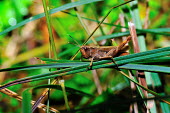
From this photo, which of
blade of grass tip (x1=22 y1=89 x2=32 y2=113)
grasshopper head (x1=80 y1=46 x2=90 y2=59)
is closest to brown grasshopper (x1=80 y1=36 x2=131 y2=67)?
grasshopper head (x1=80 y1=46 x2=90 y2=59)

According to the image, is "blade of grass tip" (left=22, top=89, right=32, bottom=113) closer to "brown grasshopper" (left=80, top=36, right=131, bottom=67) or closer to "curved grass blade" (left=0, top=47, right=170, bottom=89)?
"curved grass blade" (left=0, top=47, right=170, bottom=89)

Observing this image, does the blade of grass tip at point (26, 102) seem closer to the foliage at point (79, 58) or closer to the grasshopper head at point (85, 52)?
the foliage at point (79, 58)

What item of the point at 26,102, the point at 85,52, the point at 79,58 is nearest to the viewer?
the point at 26,102

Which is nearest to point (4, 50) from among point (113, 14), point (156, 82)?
point (113, 14)

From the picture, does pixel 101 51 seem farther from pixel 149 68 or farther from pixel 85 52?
pixel 149 68

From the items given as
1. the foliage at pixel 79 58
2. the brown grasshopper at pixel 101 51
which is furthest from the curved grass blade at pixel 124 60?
the brown grasshopper at pixel 101 51

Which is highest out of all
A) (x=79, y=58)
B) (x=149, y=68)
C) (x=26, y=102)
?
(x=79, y=58)

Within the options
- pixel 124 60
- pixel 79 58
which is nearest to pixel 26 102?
pixel 124 60

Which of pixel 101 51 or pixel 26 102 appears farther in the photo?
pixel 101 51

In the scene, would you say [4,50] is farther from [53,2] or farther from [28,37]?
[53,2]

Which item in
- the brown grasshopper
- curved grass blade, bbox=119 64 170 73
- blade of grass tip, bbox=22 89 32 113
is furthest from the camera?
the brown grasshopper

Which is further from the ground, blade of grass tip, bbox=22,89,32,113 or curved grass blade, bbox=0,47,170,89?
Result: curved grass blade, bbox=0,47,170,89
